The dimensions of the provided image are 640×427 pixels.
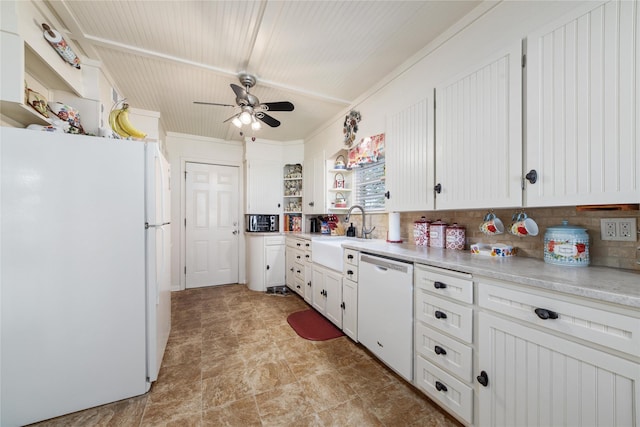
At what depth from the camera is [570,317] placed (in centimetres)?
90

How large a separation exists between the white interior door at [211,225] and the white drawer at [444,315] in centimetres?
354

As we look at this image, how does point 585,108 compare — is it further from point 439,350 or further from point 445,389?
point 445,389

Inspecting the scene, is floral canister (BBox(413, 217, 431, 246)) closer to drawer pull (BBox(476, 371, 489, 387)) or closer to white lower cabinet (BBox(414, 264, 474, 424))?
white lower cabinet (BBox(414, 264, 474, 424))

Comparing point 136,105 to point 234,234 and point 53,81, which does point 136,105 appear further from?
point 234,234

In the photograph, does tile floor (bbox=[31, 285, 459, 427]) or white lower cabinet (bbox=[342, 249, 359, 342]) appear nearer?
tile floor (bbox=[31, 285, 459, 427])

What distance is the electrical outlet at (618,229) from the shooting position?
1127 millimetres

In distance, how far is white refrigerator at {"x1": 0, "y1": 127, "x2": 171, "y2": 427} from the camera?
4.31 feet

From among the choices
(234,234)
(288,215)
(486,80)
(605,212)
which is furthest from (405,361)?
(234,234)

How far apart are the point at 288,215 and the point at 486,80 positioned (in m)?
3.40

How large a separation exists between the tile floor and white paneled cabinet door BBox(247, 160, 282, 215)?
6.89 feet

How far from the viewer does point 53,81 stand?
174 cm

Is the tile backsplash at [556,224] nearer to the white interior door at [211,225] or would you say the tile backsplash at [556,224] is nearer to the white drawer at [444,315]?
the white drawer at [444,315]

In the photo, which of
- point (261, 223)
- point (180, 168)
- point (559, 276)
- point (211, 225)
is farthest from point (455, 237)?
point (180, 168)

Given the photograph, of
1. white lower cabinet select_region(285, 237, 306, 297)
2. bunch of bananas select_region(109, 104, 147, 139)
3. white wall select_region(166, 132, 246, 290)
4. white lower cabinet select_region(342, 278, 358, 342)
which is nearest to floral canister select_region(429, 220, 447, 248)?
white lower cabinet select_region(342, 278, 358, 342)
